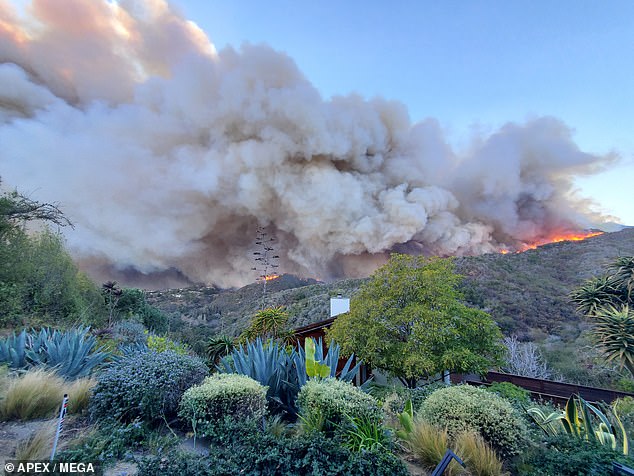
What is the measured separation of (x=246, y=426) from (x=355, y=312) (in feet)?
24.8

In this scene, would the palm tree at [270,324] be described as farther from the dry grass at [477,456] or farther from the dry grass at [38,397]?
the dry grass at [477,456]

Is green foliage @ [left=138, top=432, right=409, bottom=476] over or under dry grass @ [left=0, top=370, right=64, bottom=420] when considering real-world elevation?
under

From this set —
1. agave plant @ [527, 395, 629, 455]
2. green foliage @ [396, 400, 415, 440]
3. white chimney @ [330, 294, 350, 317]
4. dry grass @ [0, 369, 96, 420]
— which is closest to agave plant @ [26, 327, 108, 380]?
dry grass @ [0, 369, 96, 420]

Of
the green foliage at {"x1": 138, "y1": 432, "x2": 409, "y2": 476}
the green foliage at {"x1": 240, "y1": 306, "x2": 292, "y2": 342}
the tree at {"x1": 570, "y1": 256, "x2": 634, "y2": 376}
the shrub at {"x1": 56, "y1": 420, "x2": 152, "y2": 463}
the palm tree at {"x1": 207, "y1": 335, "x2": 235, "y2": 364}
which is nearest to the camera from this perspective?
the green foliage at {"x1": 138, "y1": 432, "x2": 409, "y2": 476}

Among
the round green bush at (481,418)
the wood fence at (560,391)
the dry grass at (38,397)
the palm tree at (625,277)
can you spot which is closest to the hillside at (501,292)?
the palm tree at (625,277)

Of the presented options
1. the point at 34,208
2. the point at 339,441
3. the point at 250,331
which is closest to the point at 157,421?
the point at 339,441

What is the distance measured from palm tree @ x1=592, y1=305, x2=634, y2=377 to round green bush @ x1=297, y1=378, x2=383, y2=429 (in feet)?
41.4

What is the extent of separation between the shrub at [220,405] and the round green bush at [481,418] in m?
2.50

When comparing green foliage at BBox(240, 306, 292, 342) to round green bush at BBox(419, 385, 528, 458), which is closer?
round green bush at BBox(419, 385, 528, 458)

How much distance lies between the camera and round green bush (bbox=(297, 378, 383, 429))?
418 centimetres

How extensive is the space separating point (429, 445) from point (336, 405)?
122 cm

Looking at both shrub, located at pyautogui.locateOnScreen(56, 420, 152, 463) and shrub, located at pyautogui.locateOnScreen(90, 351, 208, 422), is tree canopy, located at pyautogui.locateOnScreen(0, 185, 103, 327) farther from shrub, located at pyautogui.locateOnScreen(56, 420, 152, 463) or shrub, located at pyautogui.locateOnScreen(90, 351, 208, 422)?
shrub, located at pyautogui.locateOnScreen(56, 420, 152, 463)

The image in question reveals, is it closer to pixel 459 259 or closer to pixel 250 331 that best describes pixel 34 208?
pixel 250 331

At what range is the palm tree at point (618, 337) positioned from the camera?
37.7 ft
